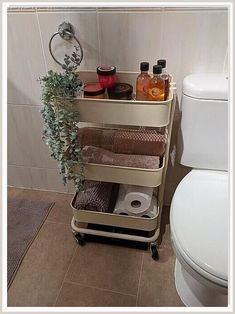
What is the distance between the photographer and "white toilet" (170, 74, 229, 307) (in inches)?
A: 27.6

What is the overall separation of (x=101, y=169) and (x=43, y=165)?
57cm

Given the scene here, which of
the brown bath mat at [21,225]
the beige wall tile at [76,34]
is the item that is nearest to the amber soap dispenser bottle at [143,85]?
the beige wall tile at [76,34]

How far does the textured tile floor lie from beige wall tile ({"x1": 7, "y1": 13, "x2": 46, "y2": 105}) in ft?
2.27

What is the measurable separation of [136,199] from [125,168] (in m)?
0.19

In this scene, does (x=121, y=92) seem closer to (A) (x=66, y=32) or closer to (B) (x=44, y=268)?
(A) (x=66, y=32)

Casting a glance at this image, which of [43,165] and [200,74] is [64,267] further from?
[200,74]

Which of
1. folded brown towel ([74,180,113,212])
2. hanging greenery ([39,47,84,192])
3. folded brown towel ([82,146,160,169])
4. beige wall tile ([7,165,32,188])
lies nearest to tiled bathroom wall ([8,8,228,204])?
hanging greenery ([39,47,84,192])

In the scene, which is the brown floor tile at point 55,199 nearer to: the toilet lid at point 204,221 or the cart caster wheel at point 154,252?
the cart caster wheel at point 154,252

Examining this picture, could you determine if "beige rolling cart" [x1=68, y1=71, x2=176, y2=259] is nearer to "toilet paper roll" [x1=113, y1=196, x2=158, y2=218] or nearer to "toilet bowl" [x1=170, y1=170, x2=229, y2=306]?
"toilet paper roll" [x1=113, y1=196, x2=158, y2=218]

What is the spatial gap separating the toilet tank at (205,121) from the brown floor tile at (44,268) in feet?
2.31

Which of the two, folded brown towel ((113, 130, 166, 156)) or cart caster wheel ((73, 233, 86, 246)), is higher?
folded brown towel ((113, 130, 166, 156))

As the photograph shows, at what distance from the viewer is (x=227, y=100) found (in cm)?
84

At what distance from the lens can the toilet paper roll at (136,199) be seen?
1024 mm

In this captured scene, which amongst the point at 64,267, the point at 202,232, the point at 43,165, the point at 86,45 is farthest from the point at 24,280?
the point at 86,45
